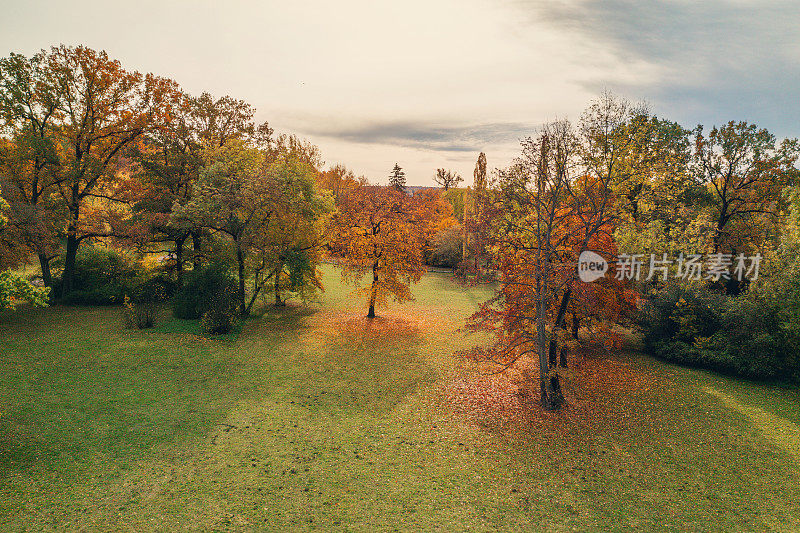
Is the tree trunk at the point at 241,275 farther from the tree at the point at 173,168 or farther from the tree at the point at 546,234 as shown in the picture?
the tree at the point at 546,234

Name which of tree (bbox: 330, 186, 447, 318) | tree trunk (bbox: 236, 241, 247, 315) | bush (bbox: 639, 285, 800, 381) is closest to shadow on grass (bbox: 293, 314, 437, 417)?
tree (bbox: 330, 186, 447, 318)

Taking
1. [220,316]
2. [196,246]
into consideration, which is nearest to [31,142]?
[196,246]

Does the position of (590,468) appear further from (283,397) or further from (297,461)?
(283,397)

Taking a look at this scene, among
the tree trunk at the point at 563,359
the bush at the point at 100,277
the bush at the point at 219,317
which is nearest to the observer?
the tree trunk at the point at 563,359

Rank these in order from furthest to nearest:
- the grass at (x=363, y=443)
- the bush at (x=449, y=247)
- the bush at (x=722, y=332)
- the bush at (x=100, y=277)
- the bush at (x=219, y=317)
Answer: the bush at (x=449, y=247) < the bush at (x=100, y=277) < the bush at (x=219, y=317) < the bush at (x=722, y=332) < the grass at (x=363, y=443)

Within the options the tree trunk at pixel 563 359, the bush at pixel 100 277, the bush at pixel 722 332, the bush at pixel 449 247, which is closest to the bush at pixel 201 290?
the bush at pixel 100 277

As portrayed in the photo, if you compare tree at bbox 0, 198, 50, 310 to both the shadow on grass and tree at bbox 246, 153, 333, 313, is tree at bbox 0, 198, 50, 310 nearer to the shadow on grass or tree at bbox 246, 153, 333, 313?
the shadow on grass

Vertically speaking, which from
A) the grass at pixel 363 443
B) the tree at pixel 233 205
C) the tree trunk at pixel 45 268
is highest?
the tree at pixel 233 205

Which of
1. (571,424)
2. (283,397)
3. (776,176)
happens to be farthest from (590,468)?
(776,176)
